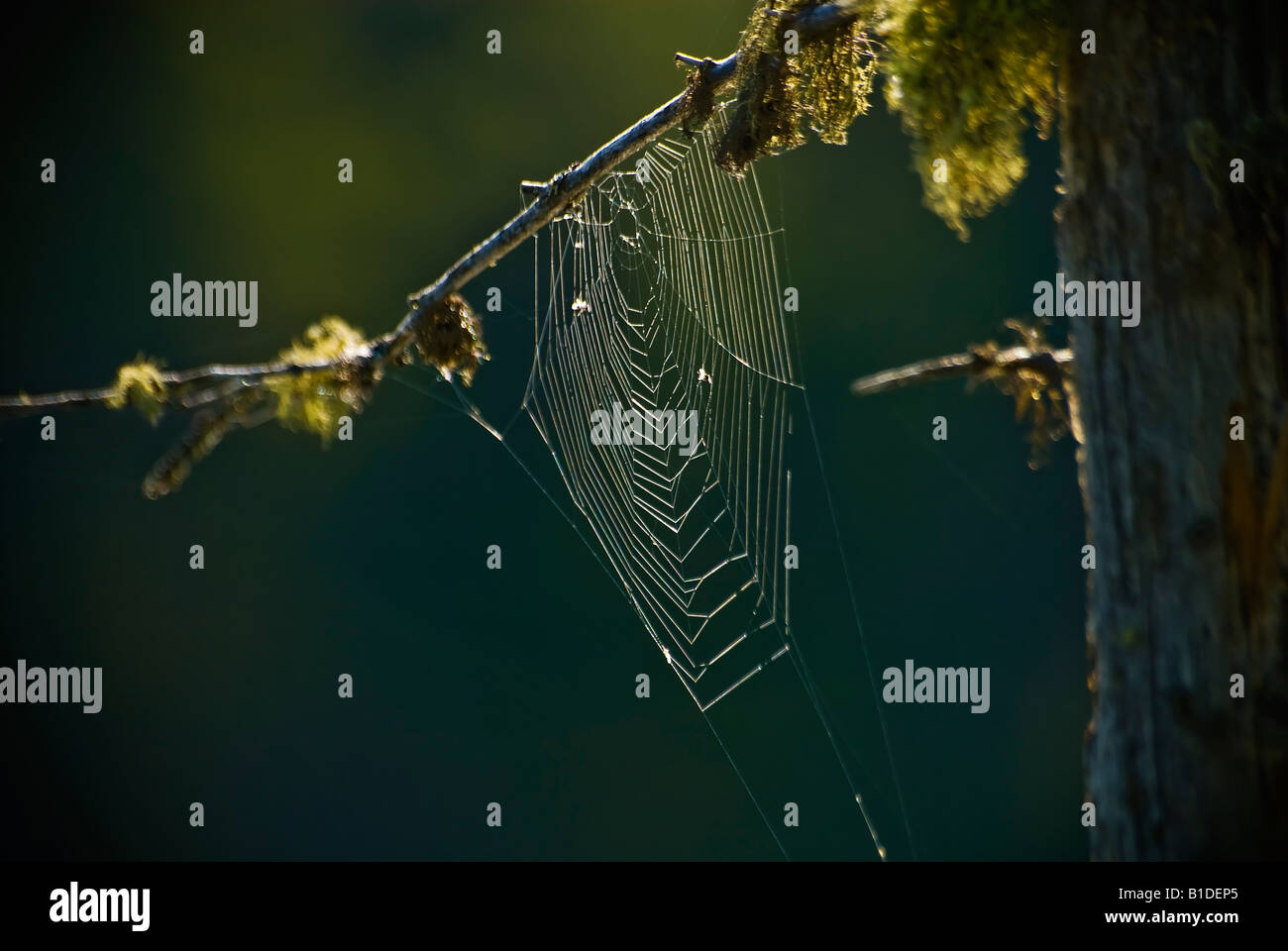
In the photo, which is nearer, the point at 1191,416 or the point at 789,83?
the point at 1191,416

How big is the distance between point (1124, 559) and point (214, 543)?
9.11m

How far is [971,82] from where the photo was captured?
1410 mm

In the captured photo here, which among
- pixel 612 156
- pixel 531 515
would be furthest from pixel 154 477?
pixel 531 515

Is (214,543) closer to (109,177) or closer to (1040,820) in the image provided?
(109,177)

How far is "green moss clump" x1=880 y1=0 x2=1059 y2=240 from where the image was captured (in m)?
1.34

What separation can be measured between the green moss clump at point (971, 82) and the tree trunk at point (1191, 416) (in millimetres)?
131

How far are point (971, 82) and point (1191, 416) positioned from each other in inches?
21.8

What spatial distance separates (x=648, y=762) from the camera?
9.19 m

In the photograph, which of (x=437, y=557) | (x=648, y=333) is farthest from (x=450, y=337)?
(x=437, y=557)

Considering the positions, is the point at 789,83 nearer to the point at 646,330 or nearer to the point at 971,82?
the point at 971,82

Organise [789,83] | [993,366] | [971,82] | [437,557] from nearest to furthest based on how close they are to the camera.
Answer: [971,82] → [789,83] → [993,366] → [437,557]

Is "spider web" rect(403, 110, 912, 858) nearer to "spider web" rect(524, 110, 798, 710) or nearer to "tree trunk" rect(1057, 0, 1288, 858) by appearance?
"spider web" rect(524, 110, 798, 710)

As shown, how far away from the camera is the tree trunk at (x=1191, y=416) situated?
3.72 ft

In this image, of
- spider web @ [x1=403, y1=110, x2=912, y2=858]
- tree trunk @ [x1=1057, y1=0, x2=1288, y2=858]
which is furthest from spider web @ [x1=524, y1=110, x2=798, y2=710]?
tree trunk @ [x1=1057, y1=0, x2=1288, y2=858]
